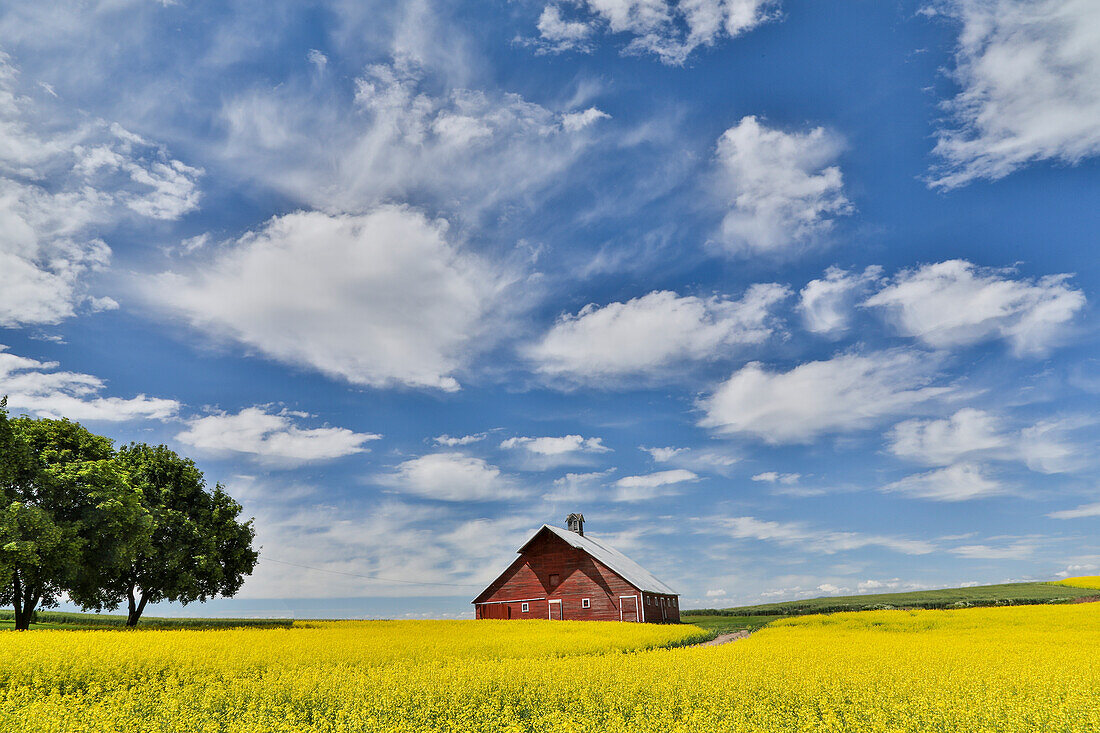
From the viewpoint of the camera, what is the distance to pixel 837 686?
47.6 ft

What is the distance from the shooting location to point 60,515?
3531cm

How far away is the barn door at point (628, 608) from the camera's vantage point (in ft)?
166

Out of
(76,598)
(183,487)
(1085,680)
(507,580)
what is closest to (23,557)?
(76,598)

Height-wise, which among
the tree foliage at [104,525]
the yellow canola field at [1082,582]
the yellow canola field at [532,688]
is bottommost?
the yellow canola field at [1082,582]

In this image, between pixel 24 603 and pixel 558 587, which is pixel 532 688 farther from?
pixel 558 587

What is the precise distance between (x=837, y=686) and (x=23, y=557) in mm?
34941

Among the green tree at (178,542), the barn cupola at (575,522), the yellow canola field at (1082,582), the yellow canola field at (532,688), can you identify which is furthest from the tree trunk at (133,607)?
the yellow canola field at (1082,582)

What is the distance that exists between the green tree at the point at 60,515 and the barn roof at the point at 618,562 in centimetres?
2979

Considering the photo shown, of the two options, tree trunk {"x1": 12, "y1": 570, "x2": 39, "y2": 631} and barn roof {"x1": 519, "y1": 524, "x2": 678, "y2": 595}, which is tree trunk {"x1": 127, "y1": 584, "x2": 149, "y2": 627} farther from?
barn roof {"x1": 519, "y1": 524, "x2": 678, "y2": 595}

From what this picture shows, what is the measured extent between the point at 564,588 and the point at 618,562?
8.83 meters

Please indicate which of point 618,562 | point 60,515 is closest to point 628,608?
point 618,562

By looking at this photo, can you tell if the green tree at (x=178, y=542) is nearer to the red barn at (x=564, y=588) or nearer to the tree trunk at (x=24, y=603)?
the tree trunk at (x=24, y=603)

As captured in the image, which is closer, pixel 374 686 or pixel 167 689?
pixel 374 686

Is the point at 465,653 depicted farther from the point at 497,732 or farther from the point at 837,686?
the point at 837,686
